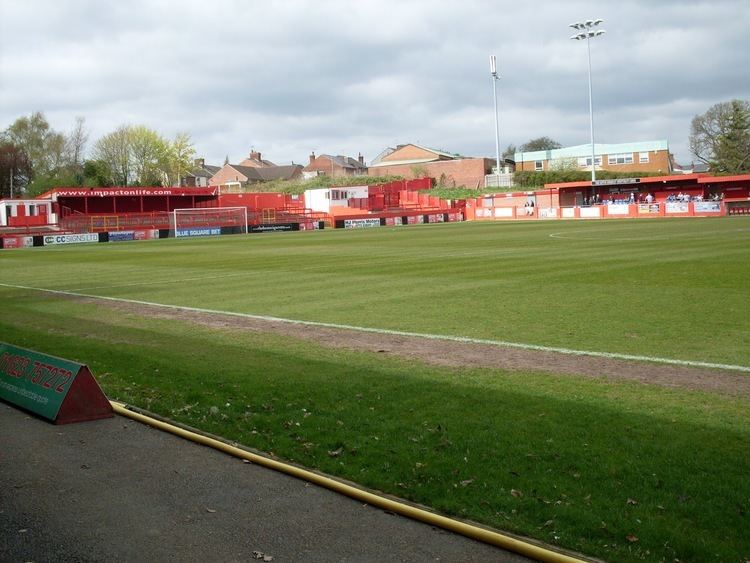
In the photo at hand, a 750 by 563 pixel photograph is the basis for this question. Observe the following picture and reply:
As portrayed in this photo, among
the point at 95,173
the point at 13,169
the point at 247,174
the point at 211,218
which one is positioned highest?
the point at 247,174

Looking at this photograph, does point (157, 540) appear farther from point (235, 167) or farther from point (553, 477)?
point (235, 167)

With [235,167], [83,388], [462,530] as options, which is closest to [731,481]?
[462,530]

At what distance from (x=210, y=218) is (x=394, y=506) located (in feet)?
210

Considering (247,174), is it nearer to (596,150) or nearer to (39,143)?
(39,143)

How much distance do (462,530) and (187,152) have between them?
385ft

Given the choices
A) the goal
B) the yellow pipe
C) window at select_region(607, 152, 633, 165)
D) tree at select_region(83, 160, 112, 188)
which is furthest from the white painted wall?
the yellow pipe

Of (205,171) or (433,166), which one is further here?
(205,171)

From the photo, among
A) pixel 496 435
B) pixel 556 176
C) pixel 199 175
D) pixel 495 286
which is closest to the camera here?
pixel 496 435

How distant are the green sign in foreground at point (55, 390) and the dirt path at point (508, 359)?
4.18 m

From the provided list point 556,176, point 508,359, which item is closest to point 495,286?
point 508,359

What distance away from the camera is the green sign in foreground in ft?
24.5

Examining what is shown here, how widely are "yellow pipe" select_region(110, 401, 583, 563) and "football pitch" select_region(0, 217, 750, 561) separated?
19 centimetres

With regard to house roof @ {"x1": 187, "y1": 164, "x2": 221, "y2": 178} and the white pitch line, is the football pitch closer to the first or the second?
the white pitch line

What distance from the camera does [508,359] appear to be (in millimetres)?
9883
